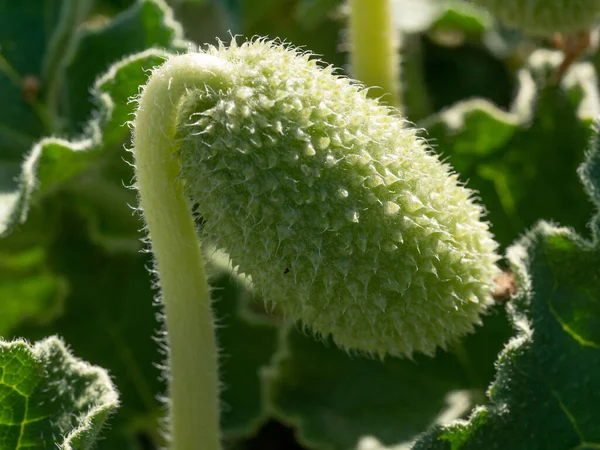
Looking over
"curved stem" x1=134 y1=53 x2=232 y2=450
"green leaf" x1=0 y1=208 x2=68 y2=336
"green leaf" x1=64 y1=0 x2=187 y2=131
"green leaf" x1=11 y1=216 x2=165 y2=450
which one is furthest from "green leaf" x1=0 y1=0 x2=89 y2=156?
"curved stem" x1=134 y1=53 x2=232 y2=450

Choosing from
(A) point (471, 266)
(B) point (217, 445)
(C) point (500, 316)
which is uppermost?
(C) point (500, 316)

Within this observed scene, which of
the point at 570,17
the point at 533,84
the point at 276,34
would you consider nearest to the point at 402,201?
the point at 570,17

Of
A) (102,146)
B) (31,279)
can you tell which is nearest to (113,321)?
(31,279)

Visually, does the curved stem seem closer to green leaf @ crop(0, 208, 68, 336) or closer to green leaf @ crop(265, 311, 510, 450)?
green leaf @ crop(265, 311, 510, 450)

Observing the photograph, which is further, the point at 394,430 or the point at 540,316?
the point at 394,430

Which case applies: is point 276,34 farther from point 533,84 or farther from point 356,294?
point 356,294

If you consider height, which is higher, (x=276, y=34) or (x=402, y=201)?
(x=276, y=34)
